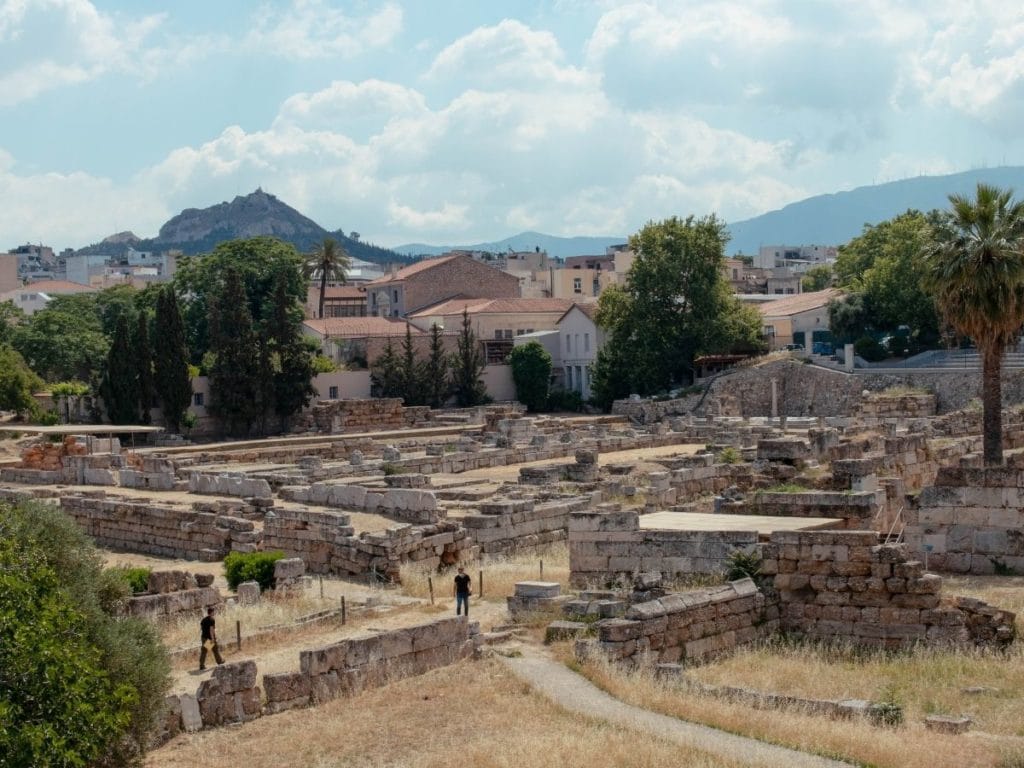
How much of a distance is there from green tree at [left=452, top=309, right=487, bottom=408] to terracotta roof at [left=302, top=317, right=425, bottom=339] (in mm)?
4818

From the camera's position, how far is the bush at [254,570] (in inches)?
885

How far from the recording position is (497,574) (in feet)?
70.1

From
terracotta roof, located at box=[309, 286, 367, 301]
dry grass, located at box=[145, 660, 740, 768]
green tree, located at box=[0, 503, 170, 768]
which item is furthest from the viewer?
terracotta roof, located at box=[309, 286, 367, 301]

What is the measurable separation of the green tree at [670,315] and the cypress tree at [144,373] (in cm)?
2078

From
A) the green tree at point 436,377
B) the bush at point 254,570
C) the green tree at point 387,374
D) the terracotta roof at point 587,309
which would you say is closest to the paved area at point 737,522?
the bush at point 254,570

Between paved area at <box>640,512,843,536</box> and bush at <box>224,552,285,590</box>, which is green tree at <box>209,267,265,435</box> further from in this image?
paved area at <box>640,512,843,536</box>

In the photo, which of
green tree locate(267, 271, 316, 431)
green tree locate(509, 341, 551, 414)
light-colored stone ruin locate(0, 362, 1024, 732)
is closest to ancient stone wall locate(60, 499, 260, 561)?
light-colored stone ruin locate(0, 362, 1024, 732)

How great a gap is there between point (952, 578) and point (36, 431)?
3643 centimetres

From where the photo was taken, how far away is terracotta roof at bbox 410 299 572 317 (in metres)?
78.2

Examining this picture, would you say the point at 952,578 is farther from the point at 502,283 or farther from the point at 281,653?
the point at 502,283

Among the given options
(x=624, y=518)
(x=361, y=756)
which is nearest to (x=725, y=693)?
(x=361, y=756)

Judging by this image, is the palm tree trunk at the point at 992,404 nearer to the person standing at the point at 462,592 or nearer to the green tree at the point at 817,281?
the person standing at the point at 462,592

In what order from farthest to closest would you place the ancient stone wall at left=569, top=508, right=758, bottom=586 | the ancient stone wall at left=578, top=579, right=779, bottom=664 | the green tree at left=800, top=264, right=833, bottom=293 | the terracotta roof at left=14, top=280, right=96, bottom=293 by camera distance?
the terracotta roof at left=14, top=280, right=96, bottom=293 → the green tree at left=800, top=264, right=833, bottom=293 → the ancient stone wall at left=569, top=508, right=758, bottom=586 → the ancient stone wall at left=578, top=579, right=779, bottom=664

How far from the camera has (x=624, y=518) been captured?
18312mm
